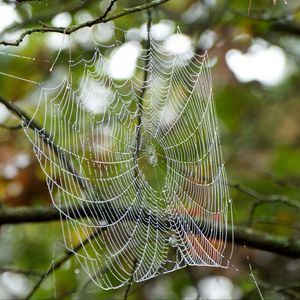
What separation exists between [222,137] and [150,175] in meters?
1.26

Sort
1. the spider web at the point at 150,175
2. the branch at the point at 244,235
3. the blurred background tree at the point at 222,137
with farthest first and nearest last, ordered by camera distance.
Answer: the blurred background tree at the point at 222,137 < the spider web at the point at 150,175 < the branch at the point at 244,235

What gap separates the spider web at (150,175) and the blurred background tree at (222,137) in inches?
13.6

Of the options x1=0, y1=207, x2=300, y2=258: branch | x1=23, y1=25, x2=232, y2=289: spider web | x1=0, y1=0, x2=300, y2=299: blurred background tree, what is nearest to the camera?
x1=0, y1=207, x2=300, y2=258: branch

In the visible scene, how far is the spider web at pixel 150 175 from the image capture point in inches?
138

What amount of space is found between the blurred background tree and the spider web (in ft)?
1.13

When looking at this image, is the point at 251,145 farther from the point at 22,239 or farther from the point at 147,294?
the point at 22,239

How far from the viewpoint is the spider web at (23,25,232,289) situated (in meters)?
3.52

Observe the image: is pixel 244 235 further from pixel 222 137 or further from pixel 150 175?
pixel 222 137

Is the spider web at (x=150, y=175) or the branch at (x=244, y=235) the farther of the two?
the spider web at (x=150, y=175)

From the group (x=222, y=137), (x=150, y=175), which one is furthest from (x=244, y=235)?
(x=222, y=137)

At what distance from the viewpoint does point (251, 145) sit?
6598 millimetres

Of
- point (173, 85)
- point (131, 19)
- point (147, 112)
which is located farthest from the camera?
point (131, 19)

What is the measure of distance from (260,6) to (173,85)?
654mm

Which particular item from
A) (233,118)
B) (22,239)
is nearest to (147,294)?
(22,239)
